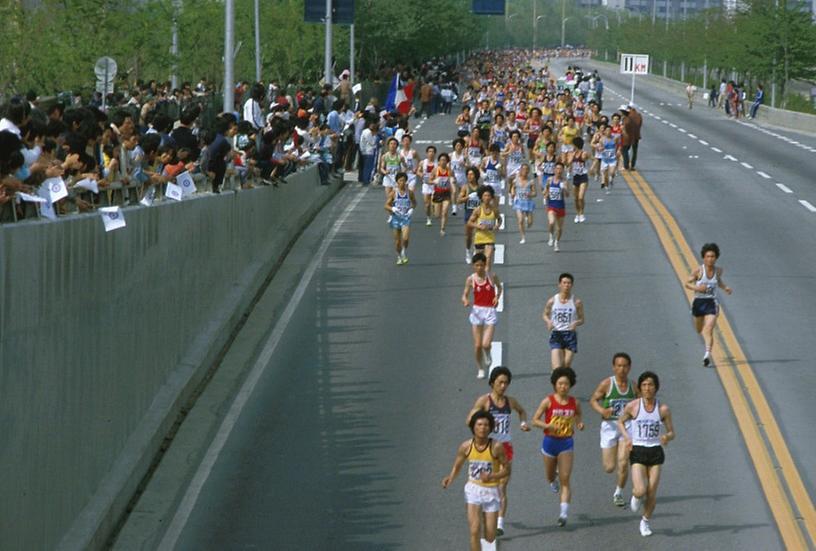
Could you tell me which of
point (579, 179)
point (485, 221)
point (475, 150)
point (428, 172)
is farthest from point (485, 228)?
point (475, 150)

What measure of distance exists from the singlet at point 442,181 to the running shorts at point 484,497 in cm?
1869

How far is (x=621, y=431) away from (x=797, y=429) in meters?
3.80

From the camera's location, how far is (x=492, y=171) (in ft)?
109

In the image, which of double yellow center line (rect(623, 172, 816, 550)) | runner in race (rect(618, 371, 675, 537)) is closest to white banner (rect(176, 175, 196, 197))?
runner in race (rect(618, 371, 675, 537))

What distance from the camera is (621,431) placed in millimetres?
14875

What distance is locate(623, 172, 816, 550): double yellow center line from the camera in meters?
14.8

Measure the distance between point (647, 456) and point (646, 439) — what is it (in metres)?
0.16

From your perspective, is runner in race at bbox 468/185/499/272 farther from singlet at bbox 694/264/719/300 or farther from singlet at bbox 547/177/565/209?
singlet at bbox 694/264/719/300

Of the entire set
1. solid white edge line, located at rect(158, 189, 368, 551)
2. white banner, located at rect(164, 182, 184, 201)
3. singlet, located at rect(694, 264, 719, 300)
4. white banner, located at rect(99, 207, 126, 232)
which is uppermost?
white banner, located at rect(99, 207, 126, 232)

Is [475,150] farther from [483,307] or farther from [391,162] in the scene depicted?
[483,307]

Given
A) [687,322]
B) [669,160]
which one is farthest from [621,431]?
[669,160]

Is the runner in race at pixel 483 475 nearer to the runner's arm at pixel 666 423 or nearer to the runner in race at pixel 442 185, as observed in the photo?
the runner's arm at pixel 666 423

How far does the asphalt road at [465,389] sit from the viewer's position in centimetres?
1476

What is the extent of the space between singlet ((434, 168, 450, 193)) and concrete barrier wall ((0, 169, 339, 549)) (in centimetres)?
1055
